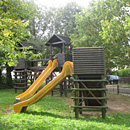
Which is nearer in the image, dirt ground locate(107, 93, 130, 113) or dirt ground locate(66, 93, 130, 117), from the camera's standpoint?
→ dirt ground locate(66, 93, 130, 117)

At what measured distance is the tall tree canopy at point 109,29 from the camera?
15945 millimetres

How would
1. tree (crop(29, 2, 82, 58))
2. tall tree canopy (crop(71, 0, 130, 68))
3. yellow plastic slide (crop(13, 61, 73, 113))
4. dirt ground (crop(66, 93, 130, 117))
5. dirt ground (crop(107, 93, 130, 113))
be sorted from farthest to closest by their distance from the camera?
tree (crop(29, 2, 82, 58)) → tall tree canopy (crop(71, 0, 130, 68)) → dirt ground (crop(107, 93, 130, 113)) → dirt ground (crop(66, 93, 130, 117)) → yellow plastic slide (crop(13, 61, 73, 113))

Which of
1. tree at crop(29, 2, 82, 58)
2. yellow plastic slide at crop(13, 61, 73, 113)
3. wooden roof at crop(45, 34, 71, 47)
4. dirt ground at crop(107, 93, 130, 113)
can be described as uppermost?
tree at crop(29, 2, 82, 58)

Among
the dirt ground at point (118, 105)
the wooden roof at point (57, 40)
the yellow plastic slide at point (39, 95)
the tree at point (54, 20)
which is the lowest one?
the dirt ground at point (118, 105)

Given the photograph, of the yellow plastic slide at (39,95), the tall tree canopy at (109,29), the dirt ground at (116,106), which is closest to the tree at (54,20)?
the tall tree canopy at (109,29)

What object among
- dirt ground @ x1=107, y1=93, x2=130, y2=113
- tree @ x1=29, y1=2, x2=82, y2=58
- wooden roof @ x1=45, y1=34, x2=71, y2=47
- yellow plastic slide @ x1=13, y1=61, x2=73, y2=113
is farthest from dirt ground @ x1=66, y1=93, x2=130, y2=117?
tree @ x1=29, y1=2, x2=82, y2=58

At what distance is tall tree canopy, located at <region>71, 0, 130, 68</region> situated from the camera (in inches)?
628

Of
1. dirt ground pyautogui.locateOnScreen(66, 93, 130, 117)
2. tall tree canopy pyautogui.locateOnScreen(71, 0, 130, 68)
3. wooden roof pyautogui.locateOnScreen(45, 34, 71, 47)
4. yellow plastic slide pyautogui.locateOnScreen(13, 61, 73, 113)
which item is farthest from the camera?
wooden roof pyautogui.locateOnScreen(45, 34, 71, 47)

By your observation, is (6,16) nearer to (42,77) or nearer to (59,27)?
(42,77)

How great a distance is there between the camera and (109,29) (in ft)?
52.2

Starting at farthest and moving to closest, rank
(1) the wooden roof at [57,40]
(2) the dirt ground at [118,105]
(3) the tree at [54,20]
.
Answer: (3) the tree at [54,20] → (1) the wooden roof at [57,40] → (2) the dirt ground at [118,105]

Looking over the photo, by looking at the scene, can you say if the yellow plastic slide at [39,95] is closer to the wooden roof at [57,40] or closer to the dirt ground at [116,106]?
the dirt ground at [116,106]

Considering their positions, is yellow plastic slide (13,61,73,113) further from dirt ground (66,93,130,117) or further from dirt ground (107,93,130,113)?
dirt ground (107,93,130,113)

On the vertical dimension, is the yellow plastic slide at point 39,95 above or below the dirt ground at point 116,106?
above
